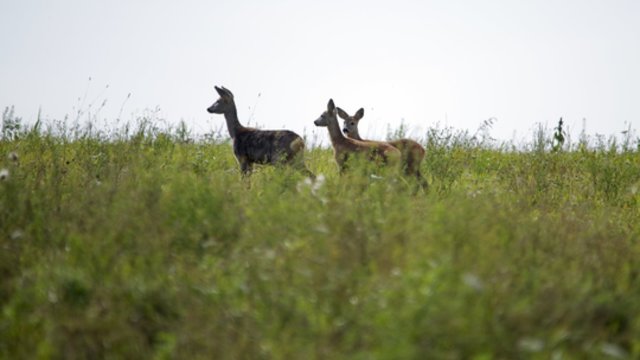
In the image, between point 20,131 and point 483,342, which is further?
point 20,131

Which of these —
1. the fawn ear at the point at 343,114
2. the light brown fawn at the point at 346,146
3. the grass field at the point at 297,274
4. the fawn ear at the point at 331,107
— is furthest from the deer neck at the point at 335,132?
the grass field at the point at 297,274

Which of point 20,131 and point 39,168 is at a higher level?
point 20,131

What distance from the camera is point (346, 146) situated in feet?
40.0

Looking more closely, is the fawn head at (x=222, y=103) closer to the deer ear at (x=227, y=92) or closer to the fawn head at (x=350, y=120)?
the deer ear at (x=227, y=92)

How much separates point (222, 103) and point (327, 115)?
178cm

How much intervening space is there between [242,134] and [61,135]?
2.69 meters

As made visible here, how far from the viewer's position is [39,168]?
26.4 ft

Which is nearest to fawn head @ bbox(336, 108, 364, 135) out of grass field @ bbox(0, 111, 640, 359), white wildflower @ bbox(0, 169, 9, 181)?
grass field @ bbox(0, 111, 640, 359)

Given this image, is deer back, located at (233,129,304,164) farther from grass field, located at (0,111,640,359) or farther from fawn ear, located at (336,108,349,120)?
grass field, located at (0,111,640,359)

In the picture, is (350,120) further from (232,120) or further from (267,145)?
(267,145)

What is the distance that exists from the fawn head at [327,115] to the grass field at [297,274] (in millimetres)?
6179

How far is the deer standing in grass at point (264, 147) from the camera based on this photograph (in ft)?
38.3

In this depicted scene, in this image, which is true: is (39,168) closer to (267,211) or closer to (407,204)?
(267,211)

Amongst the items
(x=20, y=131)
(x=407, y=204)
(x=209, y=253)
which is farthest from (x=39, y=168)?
(x=20, y=131)
